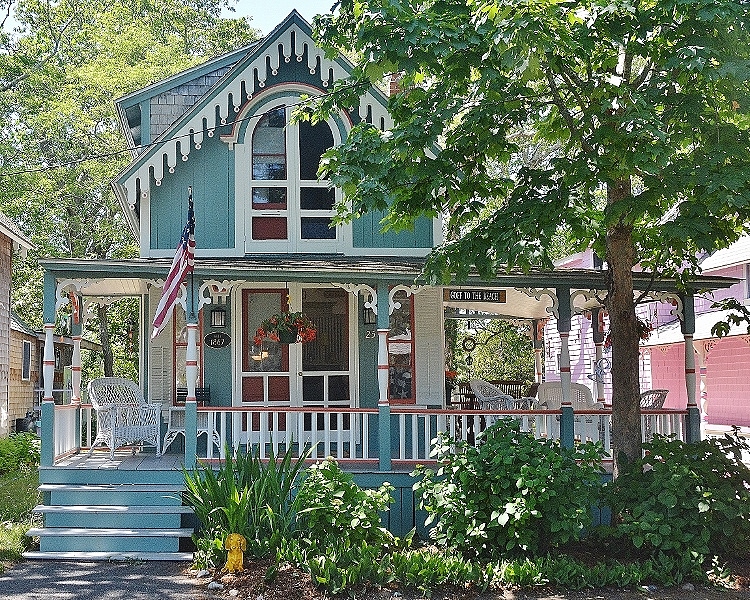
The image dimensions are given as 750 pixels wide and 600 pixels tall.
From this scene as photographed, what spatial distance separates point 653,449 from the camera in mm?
10070

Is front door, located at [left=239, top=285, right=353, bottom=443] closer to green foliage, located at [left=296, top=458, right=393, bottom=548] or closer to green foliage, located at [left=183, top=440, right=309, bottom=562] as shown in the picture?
green foliage, located at [left=183, top=440, right=309, bottom=562]

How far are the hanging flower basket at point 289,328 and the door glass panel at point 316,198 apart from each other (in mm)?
2097

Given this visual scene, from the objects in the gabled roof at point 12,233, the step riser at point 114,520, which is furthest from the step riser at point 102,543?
the gabled roof at point 12,233

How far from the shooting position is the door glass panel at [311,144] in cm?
1412

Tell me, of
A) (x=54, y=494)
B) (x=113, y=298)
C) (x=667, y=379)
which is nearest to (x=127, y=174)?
(x=113, y=298)

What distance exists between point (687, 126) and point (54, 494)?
354 inches

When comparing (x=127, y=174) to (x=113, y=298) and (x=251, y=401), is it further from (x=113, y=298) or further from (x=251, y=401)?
(x=251, y=401)

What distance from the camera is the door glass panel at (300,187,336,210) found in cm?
1409

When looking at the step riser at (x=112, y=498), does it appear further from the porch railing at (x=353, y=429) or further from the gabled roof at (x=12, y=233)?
the gabled roof at (x=12, y=233)

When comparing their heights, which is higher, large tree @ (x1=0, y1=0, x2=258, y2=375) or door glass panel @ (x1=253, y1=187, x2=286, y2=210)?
large tree @ (x1=0, y1=0, x2=258, y2=375)

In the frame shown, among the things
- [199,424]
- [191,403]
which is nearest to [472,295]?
[199,424]

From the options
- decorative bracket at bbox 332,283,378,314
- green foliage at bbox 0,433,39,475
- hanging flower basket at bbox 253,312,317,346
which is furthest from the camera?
green foliage at bbox 0,433,39,475

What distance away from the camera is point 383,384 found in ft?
38.2

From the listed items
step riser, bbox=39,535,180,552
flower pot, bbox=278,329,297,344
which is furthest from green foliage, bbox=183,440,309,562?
flower pot, bbox=278,329,297,344
